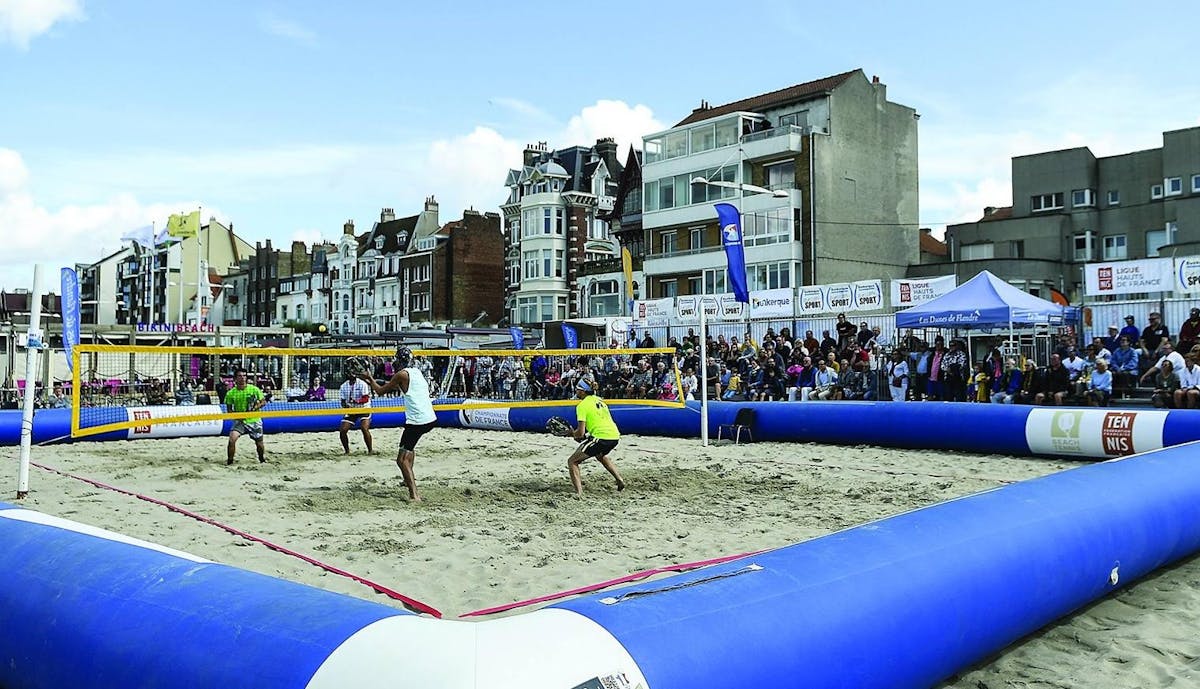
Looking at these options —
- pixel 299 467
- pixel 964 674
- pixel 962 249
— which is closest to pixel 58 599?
pixel 964 674

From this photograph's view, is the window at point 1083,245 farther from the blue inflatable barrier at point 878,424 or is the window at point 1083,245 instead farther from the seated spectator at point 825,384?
the blue inflatable barrier at point 878,424

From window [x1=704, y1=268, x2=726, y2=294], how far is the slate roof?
7701 mm

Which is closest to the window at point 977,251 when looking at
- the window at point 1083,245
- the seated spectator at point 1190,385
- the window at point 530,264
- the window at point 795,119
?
the window at point 1083,245

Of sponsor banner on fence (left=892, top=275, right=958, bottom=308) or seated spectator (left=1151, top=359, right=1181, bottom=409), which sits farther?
sponsor banner on fence (left=892, top=275, right=958, bottom=308)

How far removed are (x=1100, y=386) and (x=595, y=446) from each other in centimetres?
1014

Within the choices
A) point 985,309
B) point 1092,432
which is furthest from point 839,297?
point 1092,432

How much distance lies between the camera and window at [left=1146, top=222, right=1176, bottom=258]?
38562 millimetres

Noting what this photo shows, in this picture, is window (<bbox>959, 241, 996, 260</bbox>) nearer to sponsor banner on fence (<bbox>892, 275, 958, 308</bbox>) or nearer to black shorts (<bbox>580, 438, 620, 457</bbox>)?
sponsor banner on fence (<bbox>892, 275, 958, 308</bbox>)

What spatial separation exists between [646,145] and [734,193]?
634cm

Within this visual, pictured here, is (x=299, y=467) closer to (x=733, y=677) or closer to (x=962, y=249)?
(x=733, y=677)

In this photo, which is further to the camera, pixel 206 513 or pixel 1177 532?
pixel 206 513

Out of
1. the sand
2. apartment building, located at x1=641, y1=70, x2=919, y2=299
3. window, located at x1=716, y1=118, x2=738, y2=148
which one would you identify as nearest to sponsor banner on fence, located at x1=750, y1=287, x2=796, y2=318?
the sand

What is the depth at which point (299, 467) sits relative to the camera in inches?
556

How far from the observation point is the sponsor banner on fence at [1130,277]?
699 inches
